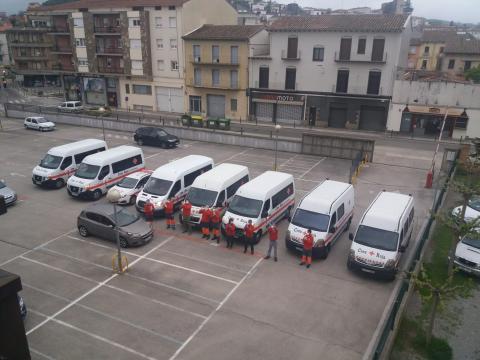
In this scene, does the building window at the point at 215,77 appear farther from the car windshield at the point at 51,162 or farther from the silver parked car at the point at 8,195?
the silver parked car at the point at 8,195

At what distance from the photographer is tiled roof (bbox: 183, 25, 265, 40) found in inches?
1812

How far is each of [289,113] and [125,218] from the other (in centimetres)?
3298

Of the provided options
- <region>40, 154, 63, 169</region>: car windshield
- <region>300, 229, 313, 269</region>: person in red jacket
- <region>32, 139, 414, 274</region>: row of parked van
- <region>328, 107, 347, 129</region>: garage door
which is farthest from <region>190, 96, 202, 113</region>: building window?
<region>300, 229, 313, 269</region>: person in red jacket

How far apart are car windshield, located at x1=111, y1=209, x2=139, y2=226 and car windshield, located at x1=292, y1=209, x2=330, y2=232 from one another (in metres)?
6.99

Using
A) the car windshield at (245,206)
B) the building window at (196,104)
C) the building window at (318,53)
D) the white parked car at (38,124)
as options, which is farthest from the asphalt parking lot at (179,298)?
the building window at (196,104)

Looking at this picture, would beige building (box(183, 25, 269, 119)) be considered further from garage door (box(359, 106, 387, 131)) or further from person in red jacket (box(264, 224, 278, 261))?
person in red jacket (box(264, 224, 278, 261))

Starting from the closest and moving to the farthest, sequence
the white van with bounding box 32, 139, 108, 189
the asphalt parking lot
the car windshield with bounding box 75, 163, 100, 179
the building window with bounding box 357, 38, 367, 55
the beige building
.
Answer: the asphalt parking lot < the car windshield with bounding box 75, 163, 100, 179 < the white van with bounding box 32, 139, 108, 189 < the building window with bounding box 357, 38, 367, 55 < the beige building

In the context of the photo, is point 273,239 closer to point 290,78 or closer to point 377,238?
point 377,238

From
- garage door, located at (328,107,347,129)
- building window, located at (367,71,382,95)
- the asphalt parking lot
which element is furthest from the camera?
garage door, located at (328,107,347,129)

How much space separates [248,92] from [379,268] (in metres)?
36.3

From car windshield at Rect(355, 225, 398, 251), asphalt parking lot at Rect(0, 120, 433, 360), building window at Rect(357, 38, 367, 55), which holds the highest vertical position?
building window at Rect(357, 38, 367, 55)

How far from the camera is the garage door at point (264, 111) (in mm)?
47938

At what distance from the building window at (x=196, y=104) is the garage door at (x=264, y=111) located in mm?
8093

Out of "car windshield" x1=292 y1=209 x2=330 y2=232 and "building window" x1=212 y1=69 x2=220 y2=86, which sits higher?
"building window" x1=212 y1=69 x2=220 y2=86
